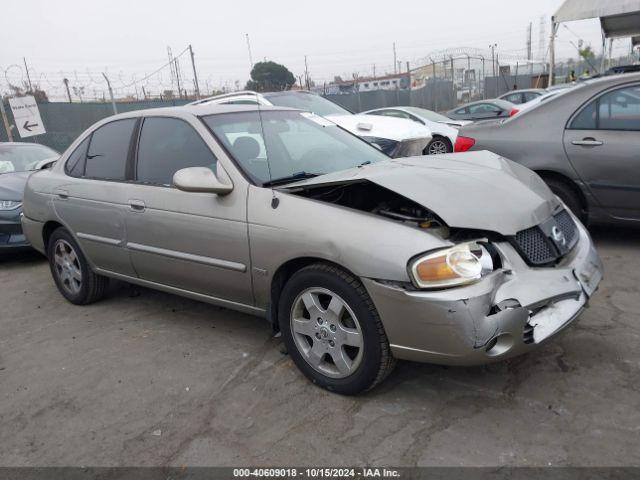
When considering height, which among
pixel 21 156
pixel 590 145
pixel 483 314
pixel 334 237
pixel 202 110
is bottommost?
pixel 483 314

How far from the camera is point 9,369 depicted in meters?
3.59

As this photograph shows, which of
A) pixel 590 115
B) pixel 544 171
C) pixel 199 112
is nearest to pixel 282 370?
pixel 199 112

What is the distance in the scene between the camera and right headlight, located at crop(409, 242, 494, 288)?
245 centimetres

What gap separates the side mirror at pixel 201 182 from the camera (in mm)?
3154

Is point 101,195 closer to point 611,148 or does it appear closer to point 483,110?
point 611,148

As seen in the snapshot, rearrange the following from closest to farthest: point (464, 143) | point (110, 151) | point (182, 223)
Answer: point (182, 223) → point (110, 151) → point (464, 143)

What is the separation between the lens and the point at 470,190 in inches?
111

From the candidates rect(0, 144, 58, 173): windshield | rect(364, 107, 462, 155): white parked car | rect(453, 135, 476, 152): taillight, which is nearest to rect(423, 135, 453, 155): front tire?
rect(364, 107, 462, 155): white parked car

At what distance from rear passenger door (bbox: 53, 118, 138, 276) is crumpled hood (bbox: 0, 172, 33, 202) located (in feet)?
7.16

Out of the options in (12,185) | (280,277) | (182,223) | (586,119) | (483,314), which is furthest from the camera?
(12,185)

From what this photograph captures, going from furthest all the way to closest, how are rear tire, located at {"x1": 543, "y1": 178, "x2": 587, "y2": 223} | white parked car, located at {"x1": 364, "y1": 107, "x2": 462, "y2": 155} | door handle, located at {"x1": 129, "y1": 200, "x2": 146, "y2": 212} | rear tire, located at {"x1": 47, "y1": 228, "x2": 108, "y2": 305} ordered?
white parked car, located at {"x1": 364, "y1": 107, "x2": 462, "y2": 155} < rear tire, located at {"x1": 543, "y1": 178, "x2": 587, "y2": 223} < rear tire, located at {"x1": 47, "y1": 228, "x2": 108, "y2": 305} < door handle, located at {"x1": 129, "y1": 200, "x2": 146, "y2": 212}

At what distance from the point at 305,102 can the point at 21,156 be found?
413 centimetres

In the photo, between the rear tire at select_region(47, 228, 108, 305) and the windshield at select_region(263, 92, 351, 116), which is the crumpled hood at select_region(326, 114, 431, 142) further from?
the rear tire at select_region(47, 228, 108, 305)

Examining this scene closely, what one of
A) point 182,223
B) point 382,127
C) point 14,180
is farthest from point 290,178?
point 14,180
